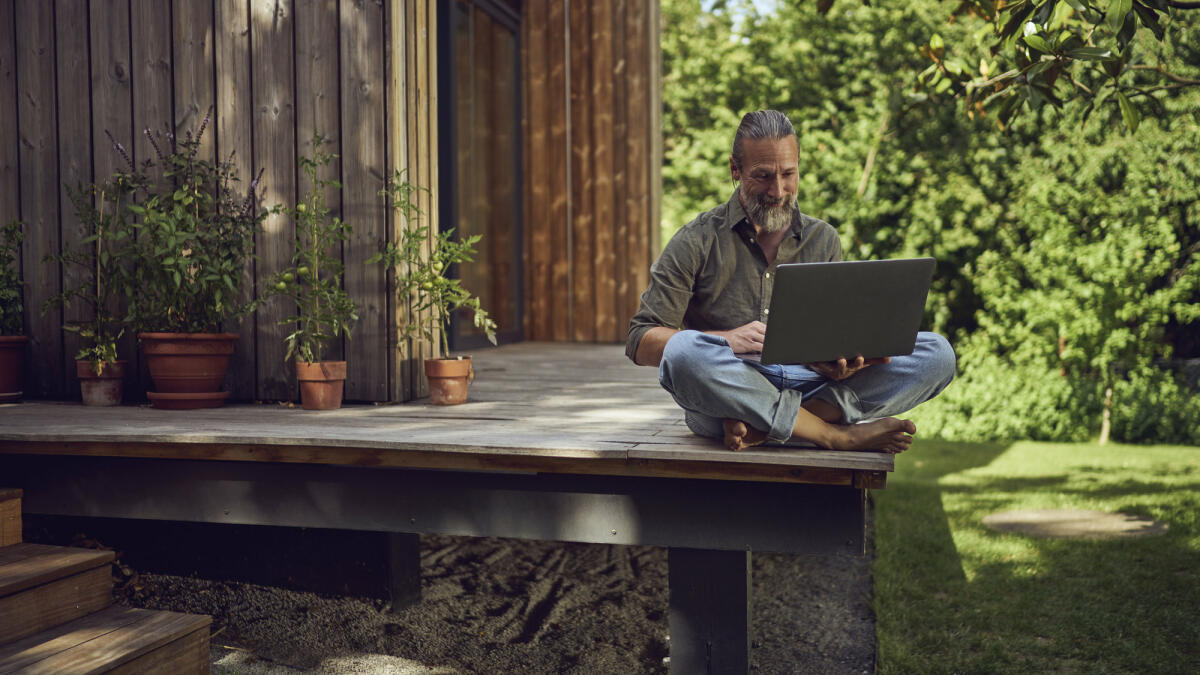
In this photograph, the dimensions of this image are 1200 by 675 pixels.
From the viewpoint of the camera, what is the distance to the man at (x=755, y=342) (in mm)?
2346

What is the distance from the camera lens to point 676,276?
8.61 feet

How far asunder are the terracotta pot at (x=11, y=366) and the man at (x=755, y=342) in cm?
254

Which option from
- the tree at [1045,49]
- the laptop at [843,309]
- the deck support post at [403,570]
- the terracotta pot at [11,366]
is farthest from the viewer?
the terracotta pot at [11,366]

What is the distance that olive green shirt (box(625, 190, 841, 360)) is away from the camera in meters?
2.62

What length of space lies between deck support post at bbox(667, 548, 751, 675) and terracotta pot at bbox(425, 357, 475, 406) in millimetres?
1176

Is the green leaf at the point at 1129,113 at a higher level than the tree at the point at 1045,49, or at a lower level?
lower

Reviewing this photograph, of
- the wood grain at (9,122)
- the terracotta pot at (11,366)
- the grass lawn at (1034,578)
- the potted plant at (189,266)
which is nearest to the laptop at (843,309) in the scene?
the grass lawn at (1034,578)

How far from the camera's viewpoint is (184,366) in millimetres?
3436

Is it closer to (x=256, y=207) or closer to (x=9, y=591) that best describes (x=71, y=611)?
(x=9, y=591)

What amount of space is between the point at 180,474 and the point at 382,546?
86cm

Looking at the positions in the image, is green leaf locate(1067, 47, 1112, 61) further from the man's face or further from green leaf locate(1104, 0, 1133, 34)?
the man's face

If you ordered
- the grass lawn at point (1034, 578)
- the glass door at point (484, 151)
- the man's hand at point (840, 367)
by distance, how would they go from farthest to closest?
1. the glass door at point (484, 151)
2. the grass lawn at point (1034, 578)
3. the man's hand at point (840, 367)

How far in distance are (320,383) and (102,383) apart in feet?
2.99

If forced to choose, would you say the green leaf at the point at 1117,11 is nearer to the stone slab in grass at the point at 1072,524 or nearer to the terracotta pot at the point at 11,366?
the stone slab in grass at the point at 1072,524
